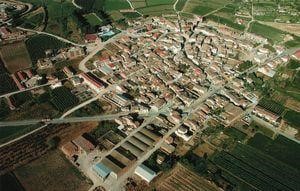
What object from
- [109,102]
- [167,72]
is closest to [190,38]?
[167,72]

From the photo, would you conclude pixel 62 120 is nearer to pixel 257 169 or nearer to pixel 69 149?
pixel 69 149

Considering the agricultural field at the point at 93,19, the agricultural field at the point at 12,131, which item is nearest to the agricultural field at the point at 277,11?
the agricultural field at the point at 93,19

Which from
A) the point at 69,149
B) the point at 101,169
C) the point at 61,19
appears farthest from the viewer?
the point at 61,19

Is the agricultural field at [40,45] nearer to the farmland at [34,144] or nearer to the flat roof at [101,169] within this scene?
the farmland at [34,144]

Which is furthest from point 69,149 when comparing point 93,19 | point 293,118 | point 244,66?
point 93,19

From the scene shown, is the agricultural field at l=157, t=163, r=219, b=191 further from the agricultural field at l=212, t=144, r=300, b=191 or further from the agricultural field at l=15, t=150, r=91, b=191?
the agricultural field at l=15, t=150, r=91, b=191

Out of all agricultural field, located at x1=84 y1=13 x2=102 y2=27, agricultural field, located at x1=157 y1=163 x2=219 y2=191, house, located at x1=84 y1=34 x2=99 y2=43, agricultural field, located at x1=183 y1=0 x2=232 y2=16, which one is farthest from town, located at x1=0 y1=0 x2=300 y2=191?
agricultural field, located at x1=183 y1=0 x2=232 y2=16
